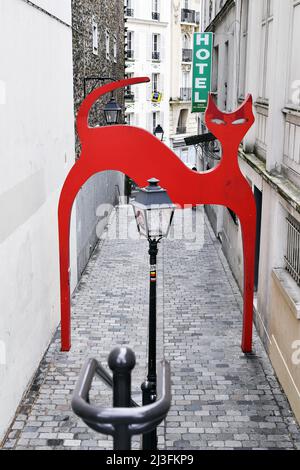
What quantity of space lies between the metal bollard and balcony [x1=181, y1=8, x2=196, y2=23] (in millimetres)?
43410

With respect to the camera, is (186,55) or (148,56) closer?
(148,56)

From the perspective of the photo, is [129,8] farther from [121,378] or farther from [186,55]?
[121,378]

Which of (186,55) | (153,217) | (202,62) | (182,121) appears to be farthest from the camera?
(182,121)

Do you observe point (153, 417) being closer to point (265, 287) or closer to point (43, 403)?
point (43, 403)

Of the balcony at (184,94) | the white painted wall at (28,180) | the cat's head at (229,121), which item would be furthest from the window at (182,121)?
the cat's head at (229,121)

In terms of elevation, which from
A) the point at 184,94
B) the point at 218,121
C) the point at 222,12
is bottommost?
the point at 218,121

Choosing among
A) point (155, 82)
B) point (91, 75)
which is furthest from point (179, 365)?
point (155, 82)

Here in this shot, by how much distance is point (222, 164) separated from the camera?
878cm

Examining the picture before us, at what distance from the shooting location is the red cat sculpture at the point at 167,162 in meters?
8.54

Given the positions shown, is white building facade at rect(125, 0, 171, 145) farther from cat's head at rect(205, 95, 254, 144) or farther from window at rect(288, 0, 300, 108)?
cat's head at rect(205, 95, 254, 144)

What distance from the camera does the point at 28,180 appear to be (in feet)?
27.9

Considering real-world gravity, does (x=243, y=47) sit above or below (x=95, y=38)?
below

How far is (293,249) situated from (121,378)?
663cm
